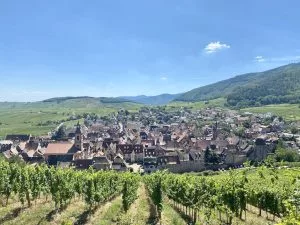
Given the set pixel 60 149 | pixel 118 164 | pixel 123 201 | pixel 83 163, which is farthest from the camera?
pixel 60 149

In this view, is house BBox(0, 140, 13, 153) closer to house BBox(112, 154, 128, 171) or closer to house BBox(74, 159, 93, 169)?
house BBox(74, 159, 93, 169)

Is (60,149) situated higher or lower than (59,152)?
higher

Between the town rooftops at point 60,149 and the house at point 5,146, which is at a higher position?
the town rooftops at point 60,149

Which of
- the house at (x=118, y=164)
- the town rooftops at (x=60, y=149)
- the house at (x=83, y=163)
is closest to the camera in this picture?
the house at (x=118, y=164)

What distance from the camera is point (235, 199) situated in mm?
48094

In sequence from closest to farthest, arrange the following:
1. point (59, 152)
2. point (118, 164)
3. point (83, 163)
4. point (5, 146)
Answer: point (118, 164) < point (83, 163) < point (59, 152) < point (5, 146)

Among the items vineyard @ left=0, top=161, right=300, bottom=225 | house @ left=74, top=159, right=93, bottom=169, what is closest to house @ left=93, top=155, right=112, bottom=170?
house @ left=74, top=159, right=93, bottom=169

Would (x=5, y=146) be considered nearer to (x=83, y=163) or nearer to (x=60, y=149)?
(x=60, y=149)

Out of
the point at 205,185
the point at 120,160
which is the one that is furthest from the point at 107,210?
the point at 120,160

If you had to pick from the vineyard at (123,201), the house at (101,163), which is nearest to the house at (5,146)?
the house at (101,163)

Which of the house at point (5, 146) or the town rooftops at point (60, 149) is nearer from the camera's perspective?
the town rooftops at point (60, 149)

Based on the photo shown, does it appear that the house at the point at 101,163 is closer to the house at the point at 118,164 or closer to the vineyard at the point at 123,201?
the house at the point at 118,164

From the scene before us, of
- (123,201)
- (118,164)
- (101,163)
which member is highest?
(123,201)

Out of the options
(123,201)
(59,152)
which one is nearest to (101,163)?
(59,152)
